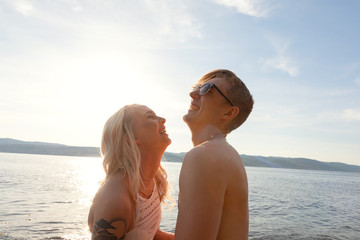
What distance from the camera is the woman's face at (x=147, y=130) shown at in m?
4.29

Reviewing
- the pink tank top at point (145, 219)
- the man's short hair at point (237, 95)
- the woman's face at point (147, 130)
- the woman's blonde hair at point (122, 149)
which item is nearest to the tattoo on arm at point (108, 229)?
the pink tank top at point (145, 219)

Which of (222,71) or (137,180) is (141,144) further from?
(222,71)

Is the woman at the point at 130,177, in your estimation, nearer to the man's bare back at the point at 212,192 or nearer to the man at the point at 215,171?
the man at the point at 215,171

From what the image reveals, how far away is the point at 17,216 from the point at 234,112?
23.7 m

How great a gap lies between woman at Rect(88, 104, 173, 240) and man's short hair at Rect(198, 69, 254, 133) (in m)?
1.49

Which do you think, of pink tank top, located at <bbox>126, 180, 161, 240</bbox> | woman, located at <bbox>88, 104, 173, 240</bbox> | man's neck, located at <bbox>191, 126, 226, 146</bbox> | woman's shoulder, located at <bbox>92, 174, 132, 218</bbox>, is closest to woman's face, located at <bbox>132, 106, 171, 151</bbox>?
woman, located at <bbox>88, 104, 173, 240</bbox>

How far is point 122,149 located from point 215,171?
2.06 m

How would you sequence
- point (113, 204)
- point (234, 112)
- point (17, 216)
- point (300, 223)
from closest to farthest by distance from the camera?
point (234, 112) → point (113, 204) → point (17, 216) → point (300, 223)

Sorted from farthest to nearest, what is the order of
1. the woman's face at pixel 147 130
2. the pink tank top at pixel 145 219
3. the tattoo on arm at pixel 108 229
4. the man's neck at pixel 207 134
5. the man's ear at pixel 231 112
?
1. the woman's face at pixel 147 130
2. the pink tank top at pixel 145 219
3. the tattoo on arm at pixel 108 229
4. the man's ear at pixel 231 112
5. the man's neck at pixel 207 134

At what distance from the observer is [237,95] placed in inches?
119

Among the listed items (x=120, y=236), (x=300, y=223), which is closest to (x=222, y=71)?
(x=120, y=236)

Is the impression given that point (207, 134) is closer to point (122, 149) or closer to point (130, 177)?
point (130, 177)

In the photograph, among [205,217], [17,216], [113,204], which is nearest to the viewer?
[205,217]

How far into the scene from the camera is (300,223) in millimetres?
27047
